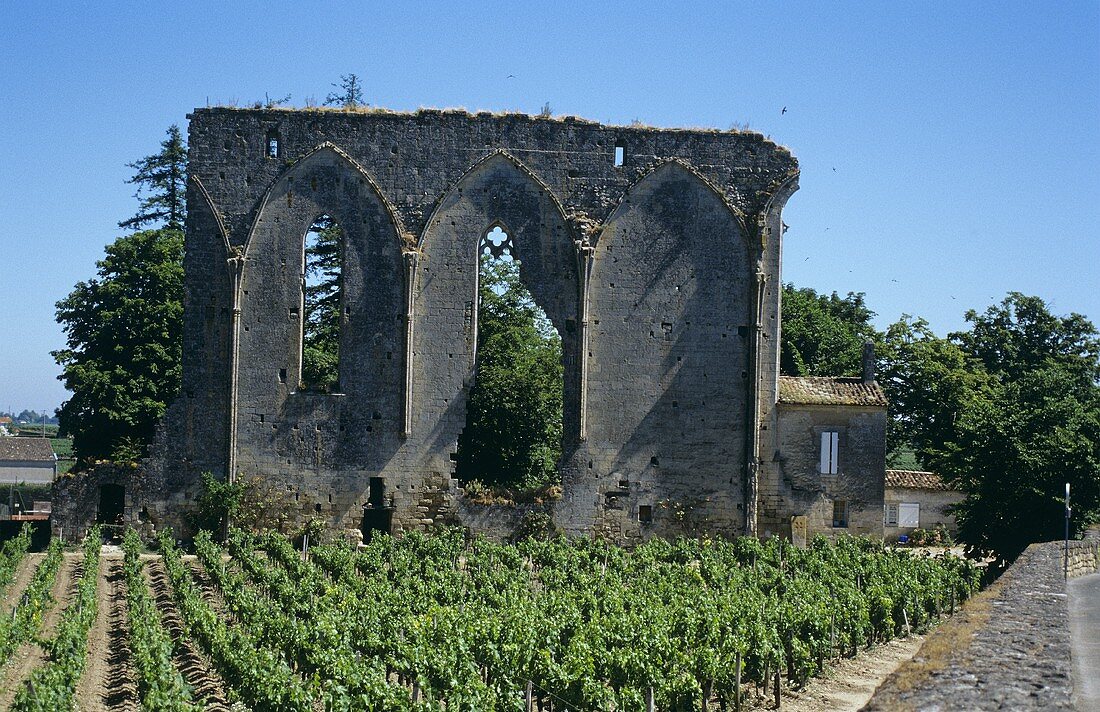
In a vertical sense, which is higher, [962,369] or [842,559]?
[962,369]

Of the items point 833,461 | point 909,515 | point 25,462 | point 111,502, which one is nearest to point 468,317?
point 833,461

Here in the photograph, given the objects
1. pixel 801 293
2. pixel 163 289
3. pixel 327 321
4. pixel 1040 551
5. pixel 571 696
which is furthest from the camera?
pixel 801 293

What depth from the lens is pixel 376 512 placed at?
2884cm

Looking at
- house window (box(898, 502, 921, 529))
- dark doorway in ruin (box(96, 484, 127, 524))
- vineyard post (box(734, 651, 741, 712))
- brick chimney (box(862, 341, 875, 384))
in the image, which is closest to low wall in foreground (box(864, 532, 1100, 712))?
vineyard post (box(734, 651, 741, 712))

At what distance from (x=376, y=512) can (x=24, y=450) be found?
46.3m

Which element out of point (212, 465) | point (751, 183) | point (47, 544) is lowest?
point (47, 544)

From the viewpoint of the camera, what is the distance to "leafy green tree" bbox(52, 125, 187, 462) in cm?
3338

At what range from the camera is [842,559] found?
83.9 feet

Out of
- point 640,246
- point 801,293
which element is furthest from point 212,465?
point 801,293

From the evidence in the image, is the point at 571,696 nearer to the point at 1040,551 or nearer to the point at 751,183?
the point at 1040,551

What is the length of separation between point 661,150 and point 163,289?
14018mm

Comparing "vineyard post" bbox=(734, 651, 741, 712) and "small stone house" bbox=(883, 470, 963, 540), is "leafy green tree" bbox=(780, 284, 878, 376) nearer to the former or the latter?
"small stone house" bbox=(883, 470, 963, 540)

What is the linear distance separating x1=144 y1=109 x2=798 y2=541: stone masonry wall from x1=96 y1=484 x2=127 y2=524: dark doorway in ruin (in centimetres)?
156

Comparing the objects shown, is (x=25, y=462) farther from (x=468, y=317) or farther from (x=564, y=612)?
(x=564, y=612)
